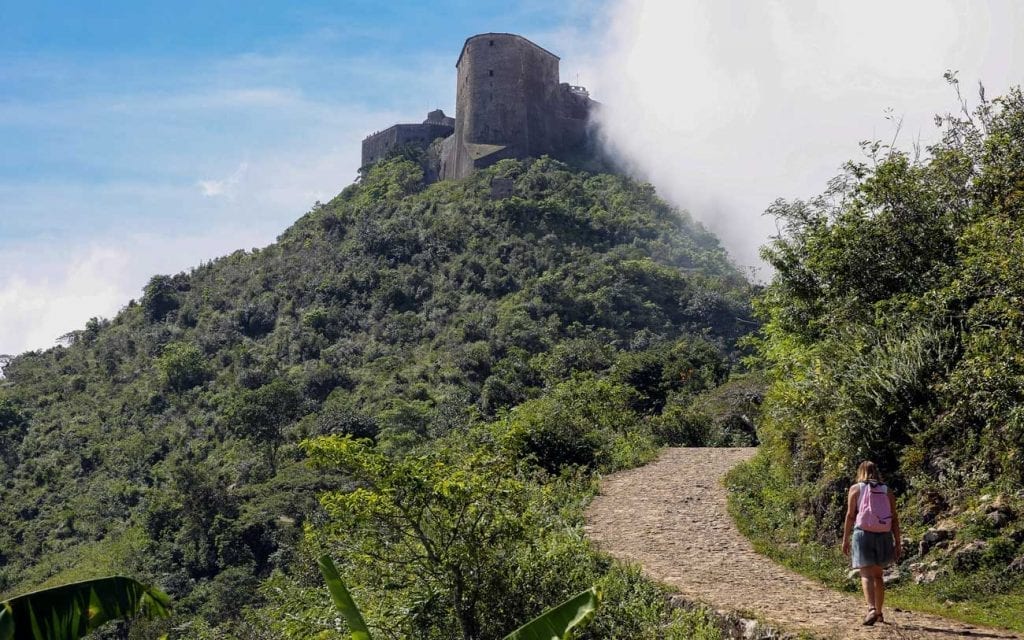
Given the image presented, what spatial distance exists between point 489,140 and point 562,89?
29.0ft

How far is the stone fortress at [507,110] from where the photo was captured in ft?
204

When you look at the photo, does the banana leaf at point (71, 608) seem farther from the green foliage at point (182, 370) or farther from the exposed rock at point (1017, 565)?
the green foliage at point (182, 370)

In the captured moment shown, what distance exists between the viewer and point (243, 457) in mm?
36406

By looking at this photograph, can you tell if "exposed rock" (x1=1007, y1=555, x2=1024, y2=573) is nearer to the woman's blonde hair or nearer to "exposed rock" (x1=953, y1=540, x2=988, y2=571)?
"exposed rock" (x1=953, y1=540, x2=988, y2=571)

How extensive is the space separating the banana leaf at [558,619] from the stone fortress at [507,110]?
5749 cm

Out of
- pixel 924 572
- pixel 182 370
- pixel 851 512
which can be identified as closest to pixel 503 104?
pixel 182 370

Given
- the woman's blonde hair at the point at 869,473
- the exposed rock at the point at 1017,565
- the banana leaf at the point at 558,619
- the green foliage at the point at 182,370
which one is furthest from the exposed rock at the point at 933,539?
the green foliage at the point at 182,370

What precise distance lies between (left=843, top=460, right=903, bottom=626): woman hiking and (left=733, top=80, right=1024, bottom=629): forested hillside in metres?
0.70

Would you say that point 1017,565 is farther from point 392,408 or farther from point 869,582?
point 392,408

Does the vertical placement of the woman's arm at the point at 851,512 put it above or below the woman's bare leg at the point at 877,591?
above

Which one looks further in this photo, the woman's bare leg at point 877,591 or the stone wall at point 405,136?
the stone wall at point 405,136

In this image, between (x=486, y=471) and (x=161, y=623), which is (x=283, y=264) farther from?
(x=486, y=471)

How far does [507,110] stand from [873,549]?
2278 inches

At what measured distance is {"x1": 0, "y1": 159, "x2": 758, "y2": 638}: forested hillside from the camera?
26.5ft
